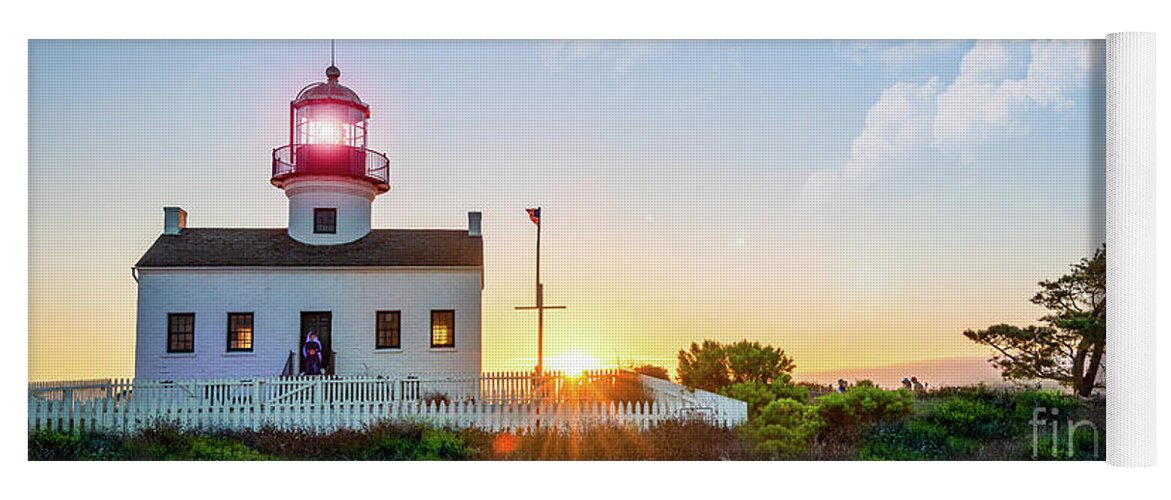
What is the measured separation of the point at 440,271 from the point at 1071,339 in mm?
7448

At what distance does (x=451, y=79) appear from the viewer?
37.0ft

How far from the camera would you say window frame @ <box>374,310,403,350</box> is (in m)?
13.7

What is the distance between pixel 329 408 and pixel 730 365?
14.4 ft

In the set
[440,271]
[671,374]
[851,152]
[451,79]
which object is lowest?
[671,374]

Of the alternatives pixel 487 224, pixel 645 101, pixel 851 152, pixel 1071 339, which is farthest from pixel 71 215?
pixel 1071 339

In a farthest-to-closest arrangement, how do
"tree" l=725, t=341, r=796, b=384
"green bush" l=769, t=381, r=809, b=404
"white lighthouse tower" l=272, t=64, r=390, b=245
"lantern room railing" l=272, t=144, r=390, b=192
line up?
"white lighthouse tower" l=272, t=64, r=390, b=245 < "lantern room railing" l=272, t=144, r=390, b=192 < "tree" l=725, t=341, r=796, b=384 < "green bush" l=769, t=381, r=809, b=404

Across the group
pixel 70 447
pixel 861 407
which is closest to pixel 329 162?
pixel 70 447

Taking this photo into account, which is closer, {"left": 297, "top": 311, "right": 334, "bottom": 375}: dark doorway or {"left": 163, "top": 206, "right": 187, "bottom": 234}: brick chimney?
{"left": 163, "top": 206, "right": 187, "bottom": 234}: brick chimney

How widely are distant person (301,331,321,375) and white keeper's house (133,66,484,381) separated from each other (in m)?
0.23

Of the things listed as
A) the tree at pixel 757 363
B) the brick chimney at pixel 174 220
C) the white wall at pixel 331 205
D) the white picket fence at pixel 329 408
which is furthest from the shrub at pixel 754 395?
the brick chimney at pixel 174 220

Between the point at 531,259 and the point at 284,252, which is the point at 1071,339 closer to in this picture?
the point at 531,259

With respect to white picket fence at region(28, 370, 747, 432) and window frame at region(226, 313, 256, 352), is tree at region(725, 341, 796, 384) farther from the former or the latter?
window frame at region(226, 313, 256, 352)

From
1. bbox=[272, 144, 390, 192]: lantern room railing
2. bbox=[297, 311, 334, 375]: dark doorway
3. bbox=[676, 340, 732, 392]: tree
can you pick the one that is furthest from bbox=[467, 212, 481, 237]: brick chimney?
Result: bbox=[676, 340, 732, 392]: tree

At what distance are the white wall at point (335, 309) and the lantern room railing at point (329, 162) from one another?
4.10ft
